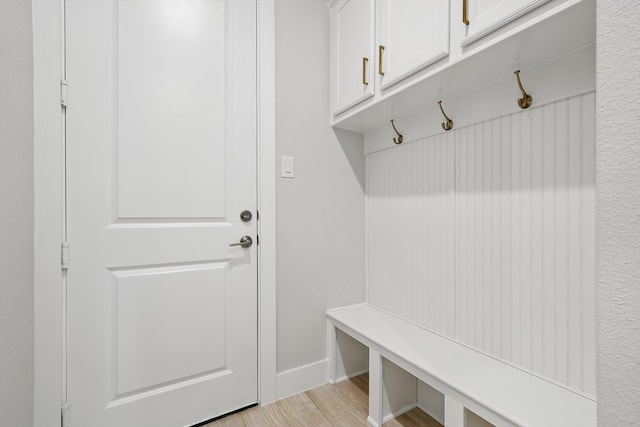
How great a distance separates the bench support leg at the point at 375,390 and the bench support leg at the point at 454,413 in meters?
0.34

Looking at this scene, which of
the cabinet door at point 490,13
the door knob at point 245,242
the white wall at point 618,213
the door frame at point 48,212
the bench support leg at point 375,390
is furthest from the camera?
the door knob at point 245,242

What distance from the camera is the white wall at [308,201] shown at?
59.9 inches

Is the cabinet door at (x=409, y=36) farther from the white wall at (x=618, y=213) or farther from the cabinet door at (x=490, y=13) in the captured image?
the white wall at (x=618, y=213)

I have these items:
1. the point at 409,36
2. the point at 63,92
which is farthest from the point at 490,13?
the point at 63,92

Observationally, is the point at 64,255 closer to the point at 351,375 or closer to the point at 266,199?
the point at 266,199

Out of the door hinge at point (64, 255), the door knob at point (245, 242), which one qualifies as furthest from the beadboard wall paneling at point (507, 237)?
the door hinge at point (64, 255)

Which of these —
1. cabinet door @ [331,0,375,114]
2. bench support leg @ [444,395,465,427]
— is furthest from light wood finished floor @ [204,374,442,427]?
cabinet door @ [331,0,375,114]

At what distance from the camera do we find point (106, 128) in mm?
1140

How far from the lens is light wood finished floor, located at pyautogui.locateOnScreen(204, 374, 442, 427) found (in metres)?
1.32

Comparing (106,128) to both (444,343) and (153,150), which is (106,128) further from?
(444,343)

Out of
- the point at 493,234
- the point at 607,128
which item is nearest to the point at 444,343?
the point at 493,234

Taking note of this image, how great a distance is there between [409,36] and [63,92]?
4.37ft

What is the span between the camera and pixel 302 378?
1566 mm

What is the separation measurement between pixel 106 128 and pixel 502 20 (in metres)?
1.42
